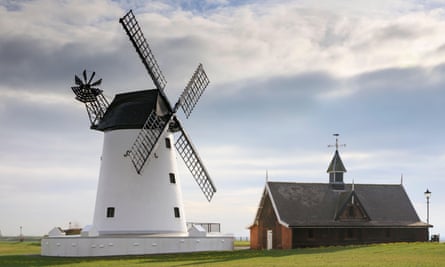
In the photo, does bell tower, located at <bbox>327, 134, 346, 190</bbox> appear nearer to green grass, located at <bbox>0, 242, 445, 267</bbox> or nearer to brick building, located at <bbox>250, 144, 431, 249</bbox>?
brick building, located at <bbox>250, 144, 431, 249</bbox>

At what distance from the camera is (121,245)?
50312 mm

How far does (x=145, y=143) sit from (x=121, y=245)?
744 cm

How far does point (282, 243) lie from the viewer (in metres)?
58.5

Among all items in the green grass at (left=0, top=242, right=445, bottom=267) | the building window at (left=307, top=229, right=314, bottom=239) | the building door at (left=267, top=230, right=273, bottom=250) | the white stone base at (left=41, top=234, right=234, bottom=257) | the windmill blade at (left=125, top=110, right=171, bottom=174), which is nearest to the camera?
the green grass at (left=0, top=242, right=445, bottom=267)

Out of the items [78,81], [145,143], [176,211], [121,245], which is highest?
[78,81]

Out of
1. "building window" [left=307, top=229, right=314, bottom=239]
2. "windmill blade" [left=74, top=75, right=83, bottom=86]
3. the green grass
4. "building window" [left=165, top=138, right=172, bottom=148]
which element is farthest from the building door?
"windmill blade" [left=74, top=75, right=83, bottom=86]

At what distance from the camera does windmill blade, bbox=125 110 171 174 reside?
2035 inches

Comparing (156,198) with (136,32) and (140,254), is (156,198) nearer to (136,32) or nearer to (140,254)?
(140,254)

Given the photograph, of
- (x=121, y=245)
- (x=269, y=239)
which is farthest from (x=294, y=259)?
(x=269, y=239)

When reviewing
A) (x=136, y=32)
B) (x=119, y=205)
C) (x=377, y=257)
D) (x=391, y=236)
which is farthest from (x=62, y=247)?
(x=391, y=236)

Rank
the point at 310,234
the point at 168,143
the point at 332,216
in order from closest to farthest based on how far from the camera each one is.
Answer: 1. the point at 168,143
2. the point at 310,234
3. the point at 332,216

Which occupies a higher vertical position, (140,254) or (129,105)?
Answer: (129,105)

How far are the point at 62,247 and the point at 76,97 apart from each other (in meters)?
11.6

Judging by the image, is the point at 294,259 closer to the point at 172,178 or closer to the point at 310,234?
the point at 172,178
